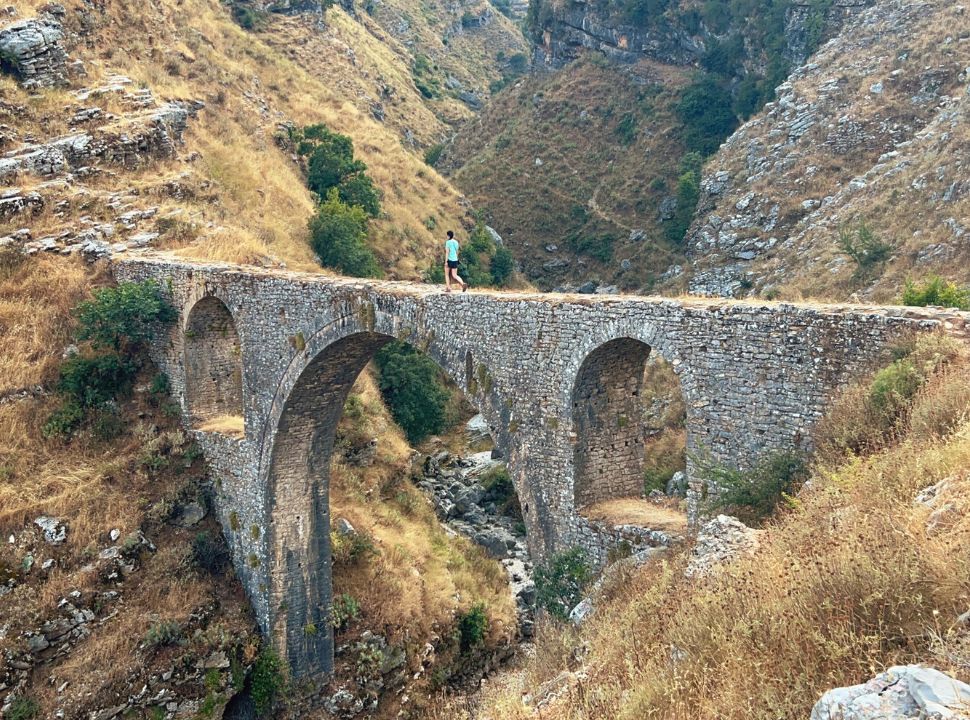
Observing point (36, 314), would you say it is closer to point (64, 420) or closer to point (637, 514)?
point (64, 420)

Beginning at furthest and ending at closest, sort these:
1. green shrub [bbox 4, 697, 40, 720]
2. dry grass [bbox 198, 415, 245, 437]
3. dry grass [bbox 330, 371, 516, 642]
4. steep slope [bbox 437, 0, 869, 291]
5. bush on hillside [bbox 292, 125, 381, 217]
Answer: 1. steep slope [bbox 437, 0, 869, 291]
2. bush on hillside [bbox 292, 125, 381, 217]
3. dry grass [bbox 330, 371, 516, 642]
4. dry grass [bbox 198, 415, 245, 437]
5. green shrub [bbox 4, 697, 40, 720]

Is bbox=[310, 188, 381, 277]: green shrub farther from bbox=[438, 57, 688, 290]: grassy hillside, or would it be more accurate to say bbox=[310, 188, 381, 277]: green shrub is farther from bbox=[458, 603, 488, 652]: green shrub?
bbox=[438, 57, 688, 290]: grassy hillside

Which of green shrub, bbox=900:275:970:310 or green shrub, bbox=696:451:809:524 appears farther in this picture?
green shrub, bbox=900:275:970:310

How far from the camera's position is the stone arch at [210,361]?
19.5m

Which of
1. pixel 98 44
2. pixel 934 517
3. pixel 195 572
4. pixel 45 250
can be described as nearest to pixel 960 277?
pixel 934 517

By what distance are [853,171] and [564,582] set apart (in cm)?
2626

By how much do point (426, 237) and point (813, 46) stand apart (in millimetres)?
21264

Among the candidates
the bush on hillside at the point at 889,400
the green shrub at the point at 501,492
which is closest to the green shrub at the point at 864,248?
the green shrub at the point at 501,492

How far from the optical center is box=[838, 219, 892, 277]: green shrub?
24.3 m

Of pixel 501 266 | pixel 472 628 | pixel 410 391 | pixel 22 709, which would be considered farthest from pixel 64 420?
pixel 501 266

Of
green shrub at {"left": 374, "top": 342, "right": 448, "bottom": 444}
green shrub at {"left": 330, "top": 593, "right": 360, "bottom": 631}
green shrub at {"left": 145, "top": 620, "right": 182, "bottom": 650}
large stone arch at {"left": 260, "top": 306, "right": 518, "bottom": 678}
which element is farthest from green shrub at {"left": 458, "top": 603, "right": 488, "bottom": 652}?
green shrub at {"left": 374, "top": 342, "right": 448, "bottom": 444}

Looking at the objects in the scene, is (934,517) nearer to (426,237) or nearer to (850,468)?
(850,468)

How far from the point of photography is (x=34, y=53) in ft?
82.2

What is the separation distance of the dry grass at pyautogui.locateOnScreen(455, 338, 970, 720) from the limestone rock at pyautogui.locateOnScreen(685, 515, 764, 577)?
184 mm
